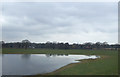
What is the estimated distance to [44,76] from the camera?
63.5 feet

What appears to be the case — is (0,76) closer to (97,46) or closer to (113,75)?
(113,75)

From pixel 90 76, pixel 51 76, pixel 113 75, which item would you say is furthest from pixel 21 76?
pixel 113 75

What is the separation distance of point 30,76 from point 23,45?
119135mm

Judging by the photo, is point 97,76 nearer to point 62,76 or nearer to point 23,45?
point 62,76

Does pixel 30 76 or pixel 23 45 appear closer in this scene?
Result: pixel 30 76

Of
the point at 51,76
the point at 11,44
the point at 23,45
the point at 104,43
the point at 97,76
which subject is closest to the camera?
the point at 97,76

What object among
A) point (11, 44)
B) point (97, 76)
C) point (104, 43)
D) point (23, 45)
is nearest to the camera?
point (97, 76)

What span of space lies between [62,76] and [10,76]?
25.0 feet

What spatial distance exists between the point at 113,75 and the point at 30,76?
11489mm

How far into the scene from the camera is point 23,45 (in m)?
134

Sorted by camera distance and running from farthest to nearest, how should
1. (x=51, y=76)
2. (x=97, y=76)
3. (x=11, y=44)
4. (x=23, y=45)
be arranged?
(x=11, y=44) < (x=23, y=45) < (x=51, y=76) < (x=97, y=76)

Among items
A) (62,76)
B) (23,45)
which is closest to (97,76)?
(62,76)

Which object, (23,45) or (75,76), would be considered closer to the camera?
(75,76)

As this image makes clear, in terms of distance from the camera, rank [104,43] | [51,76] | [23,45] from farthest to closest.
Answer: [104,43] < [23,45] < [51,76]
